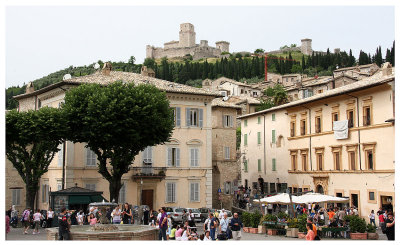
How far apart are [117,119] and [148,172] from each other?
27.5 feet

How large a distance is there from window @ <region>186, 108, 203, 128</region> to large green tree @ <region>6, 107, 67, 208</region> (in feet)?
40.4

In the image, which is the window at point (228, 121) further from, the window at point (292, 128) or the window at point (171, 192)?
the window at point (171, 192)

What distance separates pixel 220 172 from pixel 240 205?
237 inches

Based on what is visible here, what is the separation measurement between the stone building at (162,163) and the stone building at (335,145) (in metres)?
8.89

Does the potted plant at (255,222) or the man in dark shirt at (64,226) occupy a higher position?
the man in dark shirt at (64,226)

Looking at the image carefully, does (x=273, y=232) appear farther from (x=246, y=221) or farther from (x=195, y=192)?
(x=195, y=192)

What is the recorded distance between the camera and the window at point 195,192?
42.2 m

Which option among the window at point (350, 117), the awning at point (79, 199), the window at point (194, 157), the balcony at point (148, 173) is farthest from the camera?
the window at point (194, 157)

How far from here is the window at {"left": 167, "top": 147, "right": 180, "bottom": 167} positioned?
41.8 meters

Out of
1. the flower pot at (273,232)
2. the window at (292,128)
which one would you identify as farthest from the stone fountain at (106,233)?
the window at (292,128)

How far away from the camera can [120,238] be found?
18922 millimetres

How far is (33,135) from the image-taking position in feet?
109

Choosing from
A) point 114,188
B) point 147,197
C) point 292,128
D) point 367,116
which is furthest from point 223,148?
point 114,188
